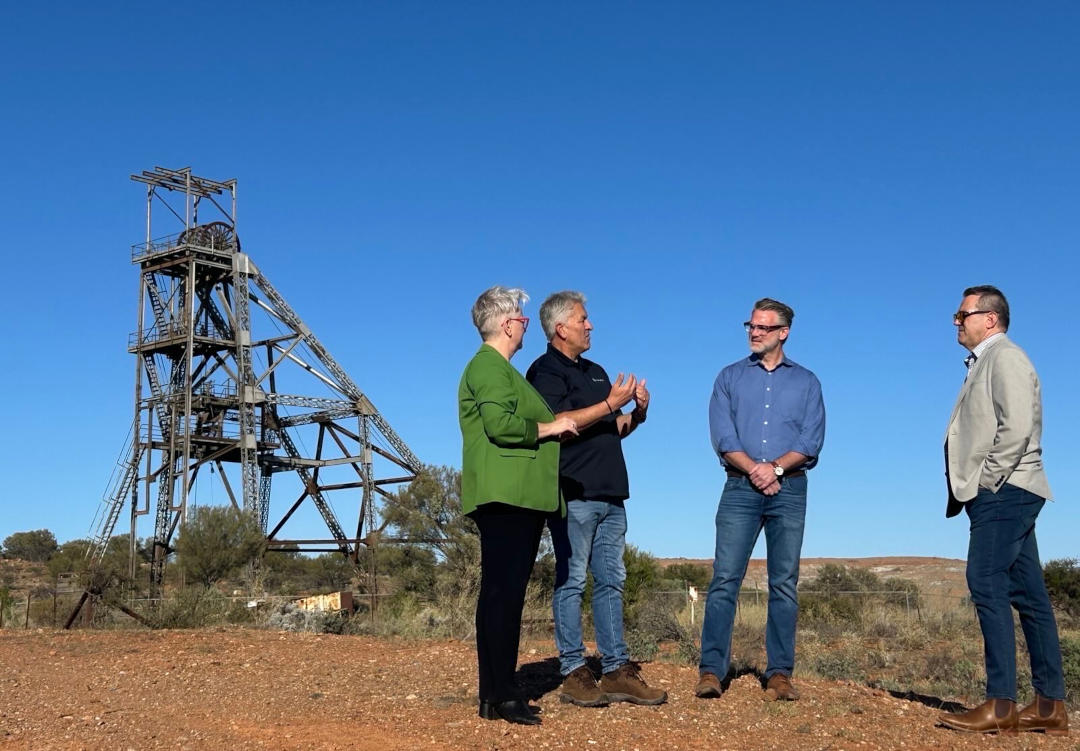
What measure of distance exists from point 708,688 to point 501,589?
1.42 metres

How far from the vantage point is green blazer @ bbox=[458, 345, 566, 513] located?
514 cm

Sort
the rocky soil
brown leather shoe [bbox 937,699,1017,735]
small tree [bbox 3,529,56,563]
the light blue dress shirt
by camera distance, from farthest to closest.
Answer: small tree [bbox 3,529,56,563], the light blue dress shirt, brown leather shoe [bbox 937,699,1017,735], the rocky soil

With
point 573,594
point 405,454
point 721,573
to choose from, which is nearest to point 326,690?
point 573,594

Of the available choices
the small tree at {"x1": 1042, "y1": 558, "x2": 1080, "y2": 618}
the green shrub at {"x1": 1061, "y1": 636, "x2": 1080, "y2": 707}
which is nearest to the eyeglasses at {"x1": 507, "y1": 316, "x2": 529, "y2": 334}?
the green shrub at {"x1": 1061, "y1": 636, "x2": 1080, "y2": 707}

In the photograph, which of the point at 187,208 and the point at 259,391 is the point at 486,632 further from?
the point at 187,208

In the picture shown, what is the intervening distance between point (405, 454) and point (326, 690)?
27072 millimetres

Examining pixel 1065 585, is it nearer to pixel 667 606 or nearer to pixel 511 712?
pixel 667 606

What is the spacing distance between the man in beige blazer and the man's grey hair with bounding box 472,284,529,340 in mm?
2287

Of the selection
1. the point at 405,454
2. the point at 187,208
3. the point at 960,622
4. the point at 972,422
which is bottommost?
the point at 960,622

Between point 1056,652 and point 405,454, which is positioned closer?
point 1056,652

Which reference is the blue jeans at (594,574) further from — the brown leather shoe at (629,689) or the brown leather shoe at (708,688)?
the brown leather shoe at (708,688)

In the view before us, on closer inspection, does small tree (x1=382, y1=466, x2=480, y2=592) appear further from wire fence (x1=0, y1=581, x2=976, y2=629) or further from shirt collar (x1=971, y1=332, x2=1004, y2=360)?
shirt collar (x1=971, y1=332, x2=1004, y2=360)

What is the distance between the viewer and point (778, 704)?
572 cm

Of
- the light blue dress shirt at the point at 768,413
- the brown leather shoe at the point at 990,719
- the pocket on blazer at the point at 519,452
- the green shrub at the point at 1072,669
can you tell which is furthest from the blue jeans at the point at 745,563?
the green shrub at the point at 1072,669
